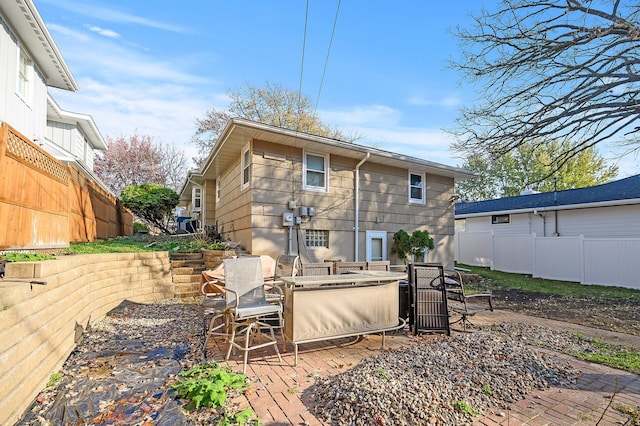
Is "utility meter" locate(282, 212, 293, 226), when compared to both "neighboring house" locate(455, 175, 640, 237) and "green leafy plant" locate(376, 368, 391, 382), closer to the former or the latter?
"green leafy plant" locate(376, 368, 391, 382)

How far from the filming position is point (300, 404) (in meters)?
2.64

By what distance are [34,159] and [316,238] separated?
5943 millimetres

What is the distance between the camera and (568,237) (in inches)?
431

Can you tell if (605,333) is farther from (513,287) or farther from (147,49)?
(147,49)

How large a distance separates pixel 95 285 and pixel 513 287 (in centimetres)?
1058

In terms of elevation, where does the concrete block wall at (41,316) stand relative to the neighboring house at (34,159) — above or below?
below

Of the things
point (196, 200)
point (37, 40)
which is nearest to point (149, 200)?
point (196, 200)

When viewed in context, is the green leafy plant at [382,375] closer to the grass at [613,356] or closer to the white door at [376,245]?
the grass at [613,356]

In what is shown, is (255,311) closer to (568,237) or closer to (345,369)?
(345,369)

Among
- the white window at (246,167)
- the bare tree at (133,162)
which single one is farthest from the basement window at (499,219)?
the bare tree at (133,162)

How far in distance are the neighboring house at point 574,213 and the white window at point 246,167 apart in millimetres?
12333

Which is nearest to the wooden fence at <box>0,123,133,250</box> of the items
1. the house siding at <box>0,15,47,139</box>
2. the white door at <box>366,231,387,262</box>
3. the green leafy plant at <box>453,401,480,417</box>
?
the house siding at <box>0,15,47,139</box>

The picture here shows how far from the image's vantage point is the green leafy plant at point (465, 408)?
8.13ft

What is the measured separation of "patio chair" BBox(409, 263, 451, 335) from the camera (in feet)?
15.0
